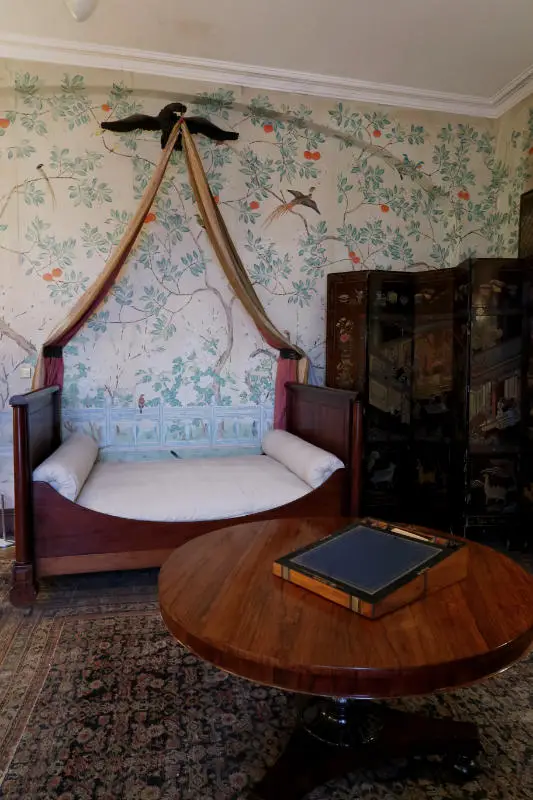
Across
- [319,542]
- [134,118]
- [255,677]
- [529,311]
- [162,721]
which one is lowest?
[162,721]

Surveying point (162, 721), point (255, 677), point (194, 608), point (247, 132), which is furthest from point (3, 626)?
point (247, 132)

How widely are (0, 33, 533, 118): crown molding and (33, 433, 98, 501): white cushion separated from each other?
93.3 inches

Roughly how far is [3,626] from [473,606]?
1903mm

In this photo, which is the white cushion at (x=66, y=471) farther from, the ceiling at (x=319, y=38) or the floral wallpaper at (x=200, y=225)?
the ceiling at (x=319, y=38)

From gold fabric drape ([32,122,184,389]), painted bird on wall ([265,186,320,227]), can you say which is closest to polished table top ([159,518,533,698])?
gold fabric drape ([32,122,184,389])

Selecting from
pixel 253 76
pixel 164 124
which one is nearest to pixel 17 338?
pixel 164 124

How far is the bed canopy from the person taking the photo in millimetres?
2912

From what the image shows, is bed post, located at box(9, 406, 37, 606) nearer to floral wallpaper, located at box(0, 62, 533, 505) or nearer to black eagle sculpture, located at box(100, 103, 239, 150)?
floral wallpaper, located at box(0, 62, 533, 505)

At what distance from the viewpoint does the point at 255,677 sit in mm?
1115

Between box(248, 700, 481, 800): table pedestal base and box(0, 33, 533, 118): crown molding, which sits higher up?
box(0, 33, 533, 118): crown molding

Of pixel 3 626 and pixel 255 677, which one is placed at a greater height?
pixel 255 677

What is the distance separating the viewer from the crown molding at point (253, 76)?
3162mm

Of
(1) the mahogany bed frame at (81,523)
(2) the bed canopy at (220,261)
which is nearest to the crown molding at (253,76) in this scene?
(2) the bed canopy at (220,261)

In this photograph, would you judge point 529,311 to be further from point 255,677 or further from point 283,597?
point 255,677
